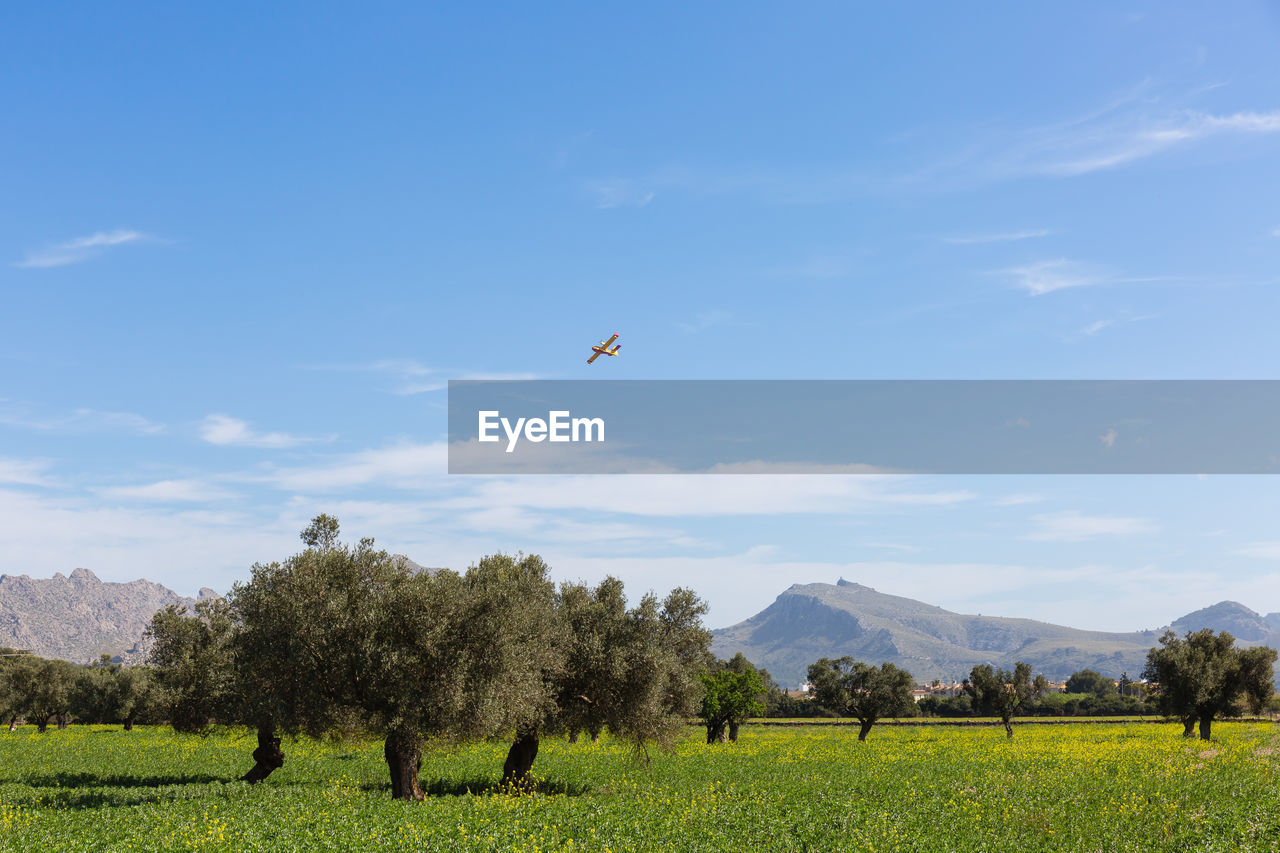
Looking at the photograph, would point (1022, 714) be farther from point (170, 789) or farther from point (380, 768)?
point (170, 789)

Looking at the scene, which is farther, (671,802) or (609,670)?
(609,670)

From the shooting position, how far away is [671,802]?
36.7m

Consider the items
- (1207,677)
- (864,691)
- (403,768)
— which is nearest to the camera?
(403,768)

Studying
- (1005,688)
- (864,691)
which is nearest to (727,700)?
(864,691)

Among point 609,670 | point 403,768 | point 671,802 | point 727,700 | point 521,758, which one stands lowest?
point 727,700

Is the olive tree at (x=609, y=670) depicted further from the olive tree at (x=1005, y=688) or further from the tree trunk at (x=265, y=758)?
the olive tree at (x=1005, y=688)

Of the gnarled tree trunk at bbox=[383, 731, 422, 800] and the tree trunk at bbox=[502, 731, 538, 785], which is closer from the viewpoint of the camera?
the gnarled tree trunk at bbox=[383, 731, 422, 800]

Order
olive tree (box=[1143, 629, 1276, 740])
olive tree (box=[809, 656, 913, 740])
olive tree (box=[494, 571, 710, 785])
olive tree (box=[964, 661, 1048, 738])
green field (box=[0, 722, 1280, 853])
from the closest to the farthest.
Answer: green field (box=[0, 722, 1280, 853]), olive tree (box=[494, 571, 710, 785]), olive tree (box=[1143, 629, 1276, 740]), olive tree (box=[809, 656, 913, 740]), olive tree (box=[964, 661, 1048, 738])

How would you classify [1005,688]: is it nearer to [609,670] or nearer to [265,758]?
[609,670]

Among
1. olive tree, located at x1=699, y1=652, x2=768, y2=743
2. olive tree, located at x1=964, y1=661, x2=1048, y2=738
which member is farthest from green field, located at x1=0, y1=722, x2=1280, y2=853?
olive tree, located at x1=964, y1=661, x2=1048, y2=738

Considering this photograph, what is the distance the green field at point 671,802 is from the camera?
28422mm

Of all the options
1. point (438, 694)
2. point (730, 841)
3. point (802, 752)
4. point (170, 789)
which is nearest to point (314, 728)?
point (438, 694)

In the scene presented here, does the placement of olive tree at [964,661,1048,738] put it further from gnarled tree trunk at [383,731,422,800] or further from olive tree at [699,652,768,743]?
gnarled tree trunk at [383,731,422,800]

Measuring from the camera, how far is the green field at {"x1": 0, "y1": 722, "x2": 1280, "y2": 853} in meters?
28.4
